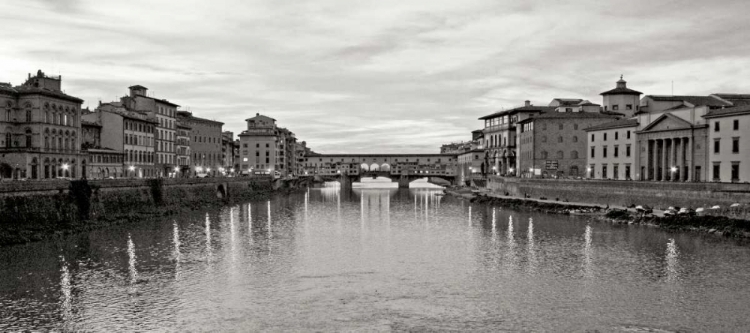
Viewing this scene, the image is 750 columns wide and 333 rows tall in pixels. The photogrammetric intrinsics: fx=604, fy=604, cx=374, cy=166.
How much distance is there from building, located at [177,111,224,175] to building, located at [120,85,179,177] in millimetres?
11693

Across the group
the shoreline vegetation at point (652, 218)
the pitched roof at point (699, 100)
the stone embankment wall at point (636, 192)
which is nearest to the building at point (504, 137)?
the stone embankment wall at point (636, 192)

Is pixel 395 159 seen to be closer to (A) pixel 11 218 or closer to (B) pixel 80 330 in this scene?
(A) pixel 11 218

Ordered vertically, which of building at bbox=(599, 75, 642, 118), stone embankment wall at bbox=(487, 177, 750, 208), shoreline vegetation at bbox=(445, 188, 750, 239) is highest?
building at bbox=(599, 75, 642, 118)

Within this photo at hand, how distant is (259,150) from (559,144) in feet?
268

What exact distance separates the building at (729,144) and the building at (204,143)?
8907 cm

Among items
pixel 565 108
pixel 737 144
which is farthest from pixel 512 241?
pixel 565 108

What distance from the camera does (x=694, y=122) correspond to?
217 feet

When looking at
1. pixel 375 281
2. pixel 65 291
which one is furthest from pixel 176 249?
pixel 375 281

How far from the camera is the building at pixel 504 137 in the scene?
4710 inches

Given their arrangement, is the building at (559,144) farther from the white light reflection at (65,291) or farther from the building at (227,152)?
the white light reflection at (65,291)

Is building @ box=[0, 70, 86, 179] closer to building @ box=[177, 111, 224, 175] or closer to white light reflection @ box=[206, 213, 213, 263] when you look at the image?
white light reflection @ box=[206, 213, 213, 263]

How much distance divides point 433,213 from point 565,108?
45723 millimetres

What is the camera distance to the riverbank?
4288cm

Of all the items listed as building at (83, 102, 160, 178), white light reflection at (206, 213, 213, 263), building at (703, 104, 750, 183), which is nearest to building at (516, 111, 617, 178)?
building at (703, 104, 750, 183)
